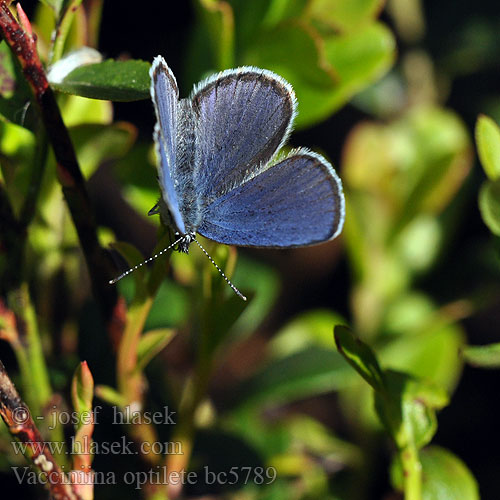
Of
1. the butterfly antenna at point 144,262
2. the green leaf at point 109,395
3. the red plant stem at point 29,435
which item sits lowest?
the green leaf at point 109,395

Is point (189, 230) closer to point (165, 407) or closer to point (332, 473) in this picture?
point (165, 407)

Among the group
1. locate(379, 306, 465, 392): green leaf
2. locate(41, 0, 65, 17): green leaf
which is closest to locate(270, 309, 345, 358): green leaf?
locate(379, 306, 465, 392): green leaf

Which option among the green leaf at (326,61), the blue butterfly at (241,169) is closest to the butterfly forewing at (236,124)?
the blue butterfly at (241,169)

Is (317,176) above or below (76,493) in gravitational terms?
above

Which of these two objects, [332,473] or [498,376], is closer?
[332,473]

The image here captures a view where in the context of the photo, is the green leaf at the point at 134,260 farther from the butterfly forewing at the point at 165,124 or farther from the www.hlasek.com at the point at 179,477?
the www.hlasek.com at the point at 179,477

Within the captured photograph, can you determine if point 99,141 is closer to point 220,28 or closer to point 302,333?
point 220,28

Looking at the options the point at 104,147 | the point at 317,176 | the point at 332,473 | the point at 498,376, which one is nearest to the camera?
the point at 317,176

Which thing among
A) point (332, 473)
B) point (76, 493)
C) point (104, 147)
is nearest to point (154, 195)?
point (104, 147)
